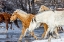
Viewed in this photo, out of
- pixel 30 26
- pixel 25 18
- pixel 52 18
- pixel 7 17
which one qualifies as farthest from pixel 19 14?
pixel 7 17

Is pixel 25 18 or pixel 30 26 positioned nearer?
pixel 30 26

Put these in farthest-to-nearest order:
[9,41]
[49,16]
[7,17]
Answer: [7,17], [9,41], [49,16]

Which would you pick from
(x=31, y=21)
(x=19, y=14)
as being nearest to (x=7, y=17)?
(x=19, y=14)

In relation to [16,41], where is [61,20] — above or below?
above

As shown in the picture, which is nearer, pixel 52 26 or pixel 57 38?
pixel 52 26

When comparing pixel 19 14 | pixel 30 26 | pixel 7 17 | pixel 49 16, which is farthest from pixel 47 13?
pixel 7 17

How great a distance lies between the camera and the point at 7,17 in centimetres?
2297

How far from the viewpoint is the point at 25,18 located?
17.6 m

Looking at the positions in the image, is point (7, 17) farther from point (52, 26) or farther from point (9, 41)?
point (52, 26)

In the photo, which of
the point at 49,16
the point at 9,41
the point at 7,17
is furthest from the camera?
the point at 7,17

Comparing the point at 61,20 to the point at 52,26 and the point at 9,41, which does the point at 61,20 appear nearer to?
the point at 52,26

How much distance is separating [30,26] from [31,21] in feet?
0.99

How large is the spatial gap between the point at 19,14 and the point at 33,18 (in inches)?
68.2

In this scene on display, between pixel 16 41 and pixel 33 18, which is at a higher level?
pixel 33 18
